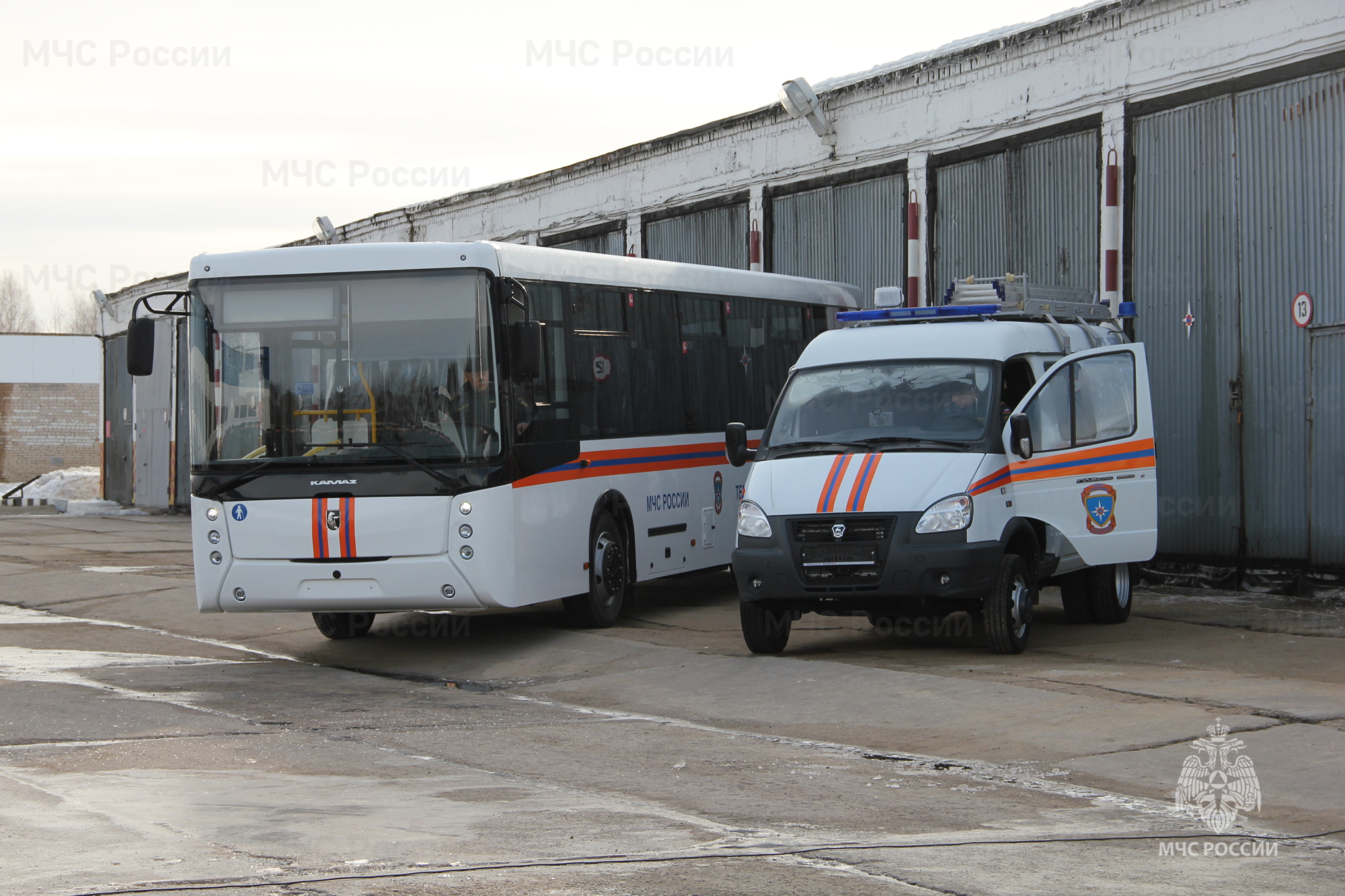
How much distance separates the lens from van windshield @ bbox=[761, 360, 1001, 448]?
11.6m

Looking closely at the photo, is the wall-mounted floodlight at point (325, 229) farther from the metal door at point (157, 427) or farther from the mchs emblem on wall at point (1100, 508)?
the mchs emblem on wall at point (1100, 508)

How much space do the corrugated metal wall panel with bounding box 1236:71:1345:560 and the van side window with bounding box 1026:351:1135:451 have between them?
3.29 metres

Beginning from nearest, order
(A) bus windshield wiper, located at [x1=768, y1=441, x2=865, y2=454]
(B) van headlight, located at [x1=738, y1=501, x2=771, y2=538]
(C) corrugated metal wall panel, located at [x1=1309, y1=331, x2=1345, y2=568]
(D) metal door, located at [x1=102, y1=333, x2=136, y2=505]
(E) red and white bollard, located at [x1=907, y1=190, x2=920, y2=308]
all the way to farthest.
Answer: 1. (B) van headlight, located at [x1=738, y1=501, x2=771, y2=538]
2. (A) bus windshield wiper, located at [x1=768, y1=441, x2=865, y2=454]
3. (C) corrugated metal wall panel, located at [x1=1309, y1=331, x2=1345, y2=568]
4. (E) red and white bollard, located at [x1=907, y1=190, x2=920, y2=308]
5. (D) metal door, located at [x1=102, y1=333, x2=136, y2=505]

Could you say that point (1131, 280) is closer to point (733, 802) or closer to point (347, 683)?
point (347, 683)

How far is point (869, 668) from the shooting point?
439 inches

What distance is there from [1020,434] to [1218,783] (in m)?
4.30

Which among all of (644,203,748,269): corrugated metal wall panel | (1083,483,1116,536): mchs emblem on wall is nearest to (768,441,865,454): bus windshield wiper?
(1083,483,1116,536): mchs emblem on wall

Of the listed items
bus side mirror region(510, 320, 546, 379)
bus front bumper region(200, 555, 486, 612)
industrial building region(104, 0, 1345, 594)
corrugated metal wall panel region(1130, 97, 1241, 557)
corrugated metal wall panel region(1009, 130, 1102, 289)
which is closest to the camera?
bus front bumper region(200, 555, 486, 612)

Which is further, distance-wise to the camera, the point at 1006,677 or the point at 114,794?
the point at 1006,677

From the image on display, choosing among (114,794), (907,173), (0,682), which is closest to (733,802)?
(114,794)

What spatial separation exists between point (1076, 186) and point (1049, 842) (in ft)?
41.1

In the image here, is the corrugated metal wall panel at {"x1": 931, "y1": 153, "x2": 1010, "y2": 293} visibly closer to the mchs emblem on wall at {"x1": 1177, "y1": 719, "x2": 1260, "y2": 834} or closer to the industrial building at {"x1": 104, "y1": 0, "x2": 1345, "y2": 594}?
the industrial building at {"x1": 104, "y1": 0, "x2": 1345, "y2": 594}

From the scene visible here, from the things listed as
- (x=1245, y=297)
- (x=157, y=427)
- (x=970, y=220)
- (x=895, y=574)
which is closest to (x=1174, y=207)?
(x=1245, y=297)

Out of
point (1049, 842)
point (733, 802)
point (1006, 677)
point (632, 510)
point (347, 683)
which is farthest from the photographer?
point (632, 510)
